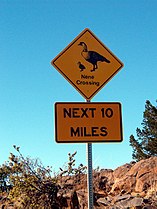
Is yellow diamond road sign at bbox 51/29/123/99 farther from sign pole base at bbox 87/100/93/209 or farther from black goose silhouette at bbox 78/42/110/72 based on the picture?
sign pole base at bbox 87/100/93/209

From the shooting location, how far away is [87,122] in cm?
588

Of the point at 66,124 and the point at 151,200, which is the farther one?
the point at 151,200

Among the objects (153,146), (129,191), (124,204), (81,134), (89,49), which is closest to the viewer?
(81,134)

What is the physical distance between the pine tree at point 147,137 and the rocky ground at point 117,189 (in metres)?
15.6

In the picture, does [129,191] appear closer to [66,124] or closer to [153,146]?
[66,124]

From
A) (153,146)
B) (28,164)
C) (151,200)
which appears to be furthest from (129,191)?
(153,146)

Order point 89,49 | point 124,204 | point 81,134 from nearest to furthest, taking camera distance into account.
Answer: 1. point 81,134
2. point 89,49
3. point 124,204

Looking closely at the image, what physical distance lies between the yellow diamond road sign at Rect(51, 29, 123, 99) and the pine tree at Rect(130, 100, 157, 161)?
29.5 meters

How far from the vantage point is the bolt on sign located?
228 inches

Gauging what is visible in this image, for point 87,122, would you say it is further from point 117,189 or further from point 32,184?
point 117,189

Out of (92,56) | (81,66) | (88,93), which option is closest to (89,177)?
(88,93)

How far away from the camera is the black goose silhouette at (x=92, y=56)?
612 cm

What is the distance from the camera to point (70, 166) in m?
13.1

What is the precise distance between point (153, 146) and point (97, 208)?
2386 centimetres
